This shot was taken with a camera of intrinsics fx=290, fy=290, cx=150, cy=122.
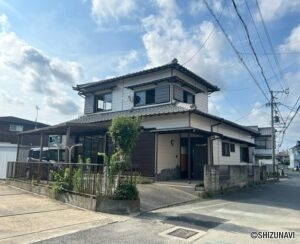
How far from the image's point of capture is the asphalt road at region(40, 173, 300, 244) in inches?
241

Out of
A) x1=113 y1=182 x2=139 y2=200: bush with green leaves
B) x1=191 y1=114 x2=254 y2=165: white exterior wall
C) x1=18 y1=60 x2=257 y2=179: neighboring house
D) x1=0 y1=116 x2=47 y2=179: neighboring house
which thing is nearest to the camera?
x1=113 y1=182 x2=139 y2=200: bush with green leaves

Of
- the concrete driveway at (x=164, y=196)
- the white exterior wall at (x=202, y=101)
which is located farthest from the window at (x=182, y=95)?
the concrete driveway at (x=164, y=196)

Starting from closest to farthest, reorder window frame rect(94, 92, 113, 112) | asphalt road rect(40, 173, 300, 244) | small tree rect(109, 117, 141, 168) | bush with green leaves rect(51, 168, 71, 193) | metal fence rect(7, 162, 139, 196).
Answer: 1. asphalt road rect(40, 173, 300, 244)
2. metal fence rect(7, 162, 139, 196)
3. small tree rect(109, 117, 141, 168)
4. bush with green leaves rect(51, 168, 71, 193)
5. window frame rect(94, 92, 113, 112)

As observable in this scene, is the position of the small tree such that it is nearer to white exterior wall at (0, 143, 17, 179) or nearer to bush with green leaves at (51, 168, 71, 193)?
bush with green leaves at (51, 168, 71, 193)

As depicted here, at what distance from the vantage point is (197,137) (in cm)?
1786

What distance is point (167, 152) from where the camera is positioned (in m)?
16.6

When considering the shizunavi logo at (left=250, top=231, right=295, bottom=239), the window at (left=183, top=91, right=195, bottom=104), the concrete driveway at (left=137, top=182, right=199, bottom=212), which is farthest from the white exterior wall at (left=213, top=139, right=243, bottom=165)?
the shizunavi logo at (left=250, top=231, right=295, bottom=239)

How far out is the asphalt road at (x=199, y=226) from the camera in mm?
6109

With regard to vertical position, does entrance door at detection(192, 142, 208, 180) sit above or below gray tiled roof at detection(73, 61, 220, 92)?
below

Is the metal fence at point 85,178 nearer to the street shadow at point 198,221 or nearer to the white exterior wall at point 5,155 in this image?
the street shadow at point 198,221

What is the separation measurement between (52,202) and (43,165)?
341cm

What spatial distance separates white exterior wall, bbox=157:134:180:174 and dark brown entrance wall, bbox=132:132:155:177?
0.46 m

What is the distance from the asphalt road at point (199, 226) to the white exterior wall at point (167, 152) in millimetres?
5827

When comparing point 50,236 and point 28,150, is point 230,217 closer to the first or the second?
point 50,236
